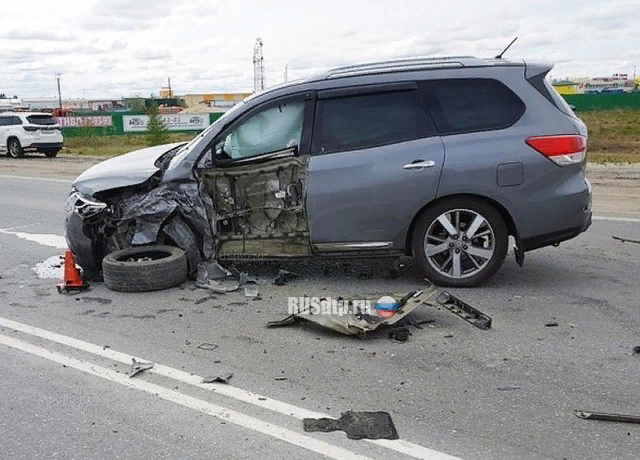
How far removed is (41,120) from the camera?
24.4 m

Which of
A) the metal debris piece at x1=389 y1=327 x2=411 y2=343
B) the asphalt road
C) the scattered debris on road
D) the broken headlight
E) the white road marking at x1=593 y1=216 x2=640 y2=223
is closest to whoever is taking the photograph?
the asphalt road

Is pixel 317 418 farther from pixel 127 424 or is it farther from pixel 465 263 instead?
pixel 465 263

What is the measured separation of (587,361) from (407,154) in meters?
2.33

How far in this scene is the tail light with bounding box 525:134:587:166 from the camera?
5750 millimetres

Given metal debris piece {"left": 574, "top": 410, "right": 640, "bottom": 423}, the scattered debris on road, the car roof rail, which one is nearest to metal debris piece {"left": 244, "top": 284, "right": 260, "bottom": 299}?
the car roof rail

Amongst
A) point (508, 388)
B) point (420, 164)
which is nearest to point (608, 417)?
point (508, 388)

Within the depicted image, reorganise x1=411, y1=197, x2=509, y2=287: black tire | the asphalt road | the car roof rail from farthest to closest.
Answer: the car roof rail → x1=411, y1=197, x2=509, y2=287: black tire → the asphalt road

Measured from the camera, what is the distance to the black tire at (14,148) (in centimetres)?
2414

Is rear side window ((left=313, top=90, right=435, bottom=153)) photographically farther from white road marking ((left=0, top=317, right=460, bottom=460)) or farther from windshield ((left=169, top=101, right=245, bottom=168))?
white road marking ((left=0, top=317, right=460, bottom=460))

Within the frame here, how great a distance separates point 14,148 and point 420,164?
876 inches

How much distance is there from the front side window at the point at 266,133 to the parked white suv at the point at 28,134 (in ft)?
65.9

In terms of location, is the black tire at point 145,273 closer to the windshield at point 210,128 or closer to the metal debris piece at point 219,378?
the windshield at point 210,128

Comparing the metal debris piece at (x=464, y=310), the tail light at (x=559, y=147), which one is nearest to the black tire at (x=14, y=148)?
the metal debris piece at (x=464, y=310)

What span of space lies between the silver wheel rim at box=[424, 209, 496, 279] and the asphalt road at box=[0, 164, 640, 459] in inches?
10.5
